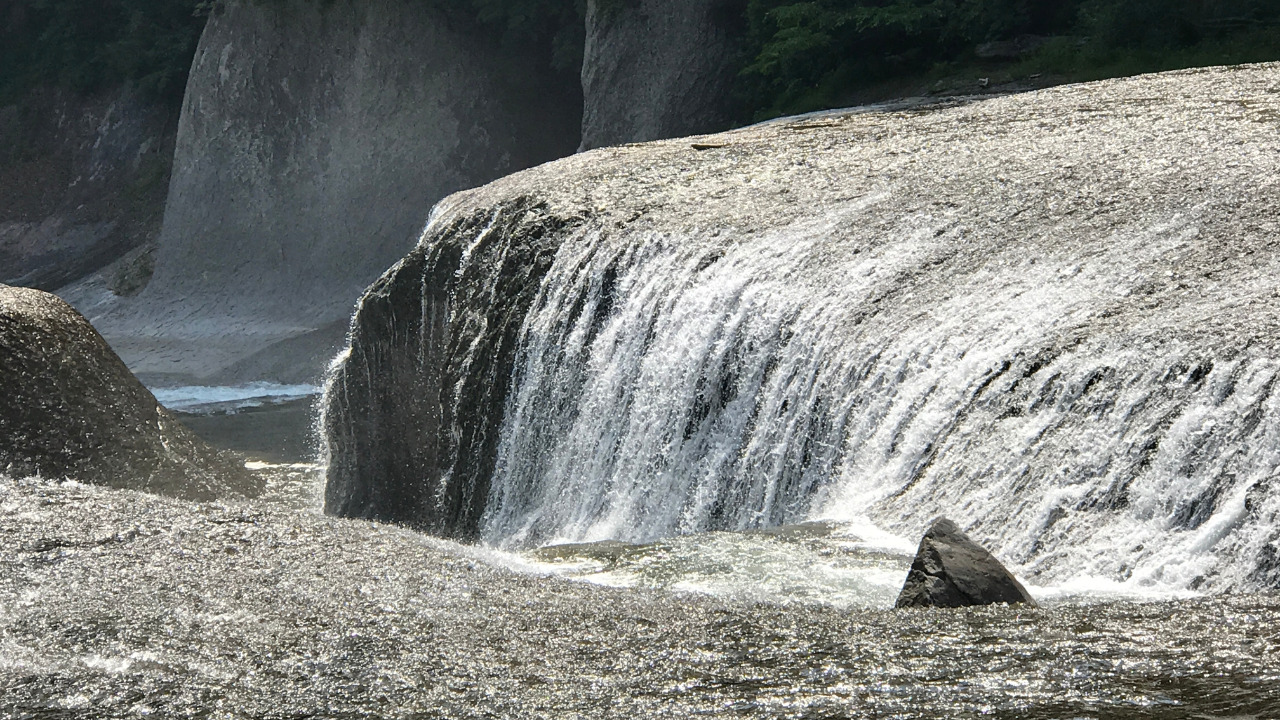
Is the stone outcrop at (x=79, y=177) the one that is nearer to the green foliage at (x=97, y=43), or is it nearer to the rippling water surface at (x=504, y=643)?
the green foliage at (x=97, y=43)

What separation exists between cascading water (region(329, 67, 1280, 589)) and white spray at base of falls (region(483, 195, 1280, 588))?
0.01 meters

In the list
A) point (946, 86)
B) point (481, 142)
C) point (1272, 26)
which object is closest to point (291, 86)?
point (481, 142)

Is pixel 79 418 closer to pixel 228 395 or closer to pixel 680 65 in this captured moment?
pixel 228 395

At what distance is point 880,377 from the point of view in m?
5.82

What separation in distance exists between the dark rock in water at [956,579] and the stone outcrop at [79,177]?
25.8 m

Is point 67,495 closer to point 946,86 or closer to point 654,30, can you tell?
point 946,86

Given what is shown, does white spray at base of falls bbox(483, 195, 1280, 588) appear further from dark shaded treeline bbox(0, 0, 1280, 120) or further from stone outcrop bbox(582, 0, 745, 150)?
stone outcrop bbox(582, 0, 745, 150)

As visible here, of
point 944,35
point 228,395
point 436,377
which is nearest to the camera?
point 436,377

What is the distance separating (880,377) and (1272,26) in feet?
31.8

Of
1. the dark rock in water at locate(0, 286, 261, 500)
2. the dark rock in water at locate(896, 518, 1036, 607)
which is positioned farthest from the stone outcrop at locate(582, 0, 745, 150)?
the dark rock in water at locate(896, 518, 1036, 607)

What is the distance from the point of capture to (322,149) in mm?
23953

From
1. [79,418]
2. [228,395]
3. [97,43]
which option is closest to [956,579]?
[79,418]

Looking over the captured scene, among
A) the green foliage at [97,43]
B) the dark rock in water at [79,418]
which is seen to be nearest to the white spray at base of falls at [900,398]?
the dark rock in water at [79,418]

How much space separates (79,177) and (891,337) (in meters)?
26.6
